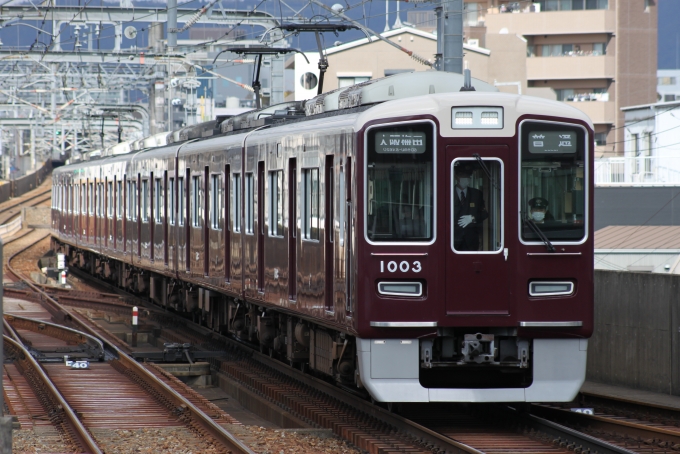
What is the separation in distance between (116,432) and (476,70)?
37.3 m

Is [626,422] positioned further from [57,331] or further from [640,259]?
[640,259]

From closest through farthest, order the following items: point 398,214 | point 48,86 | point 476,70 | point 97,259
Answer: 1. point 398,214
2. point 97,259
3. point 476,70
4. point 48,86

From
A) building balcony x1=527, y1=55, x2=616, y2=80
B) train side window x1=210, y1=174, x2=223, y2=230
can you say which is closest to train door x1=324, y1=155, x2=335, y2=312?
train side window x1=210, y1=174, x2=223, y2=230

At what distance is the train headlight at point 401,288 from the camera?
29.5 ft

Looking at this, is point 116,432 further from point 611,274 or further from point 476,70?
point 476,70

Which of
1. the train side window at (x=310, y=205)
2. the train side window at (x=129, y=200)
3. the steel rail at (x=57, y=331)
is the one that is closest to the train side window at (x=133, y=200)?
the train side window at (x=129, y=200)

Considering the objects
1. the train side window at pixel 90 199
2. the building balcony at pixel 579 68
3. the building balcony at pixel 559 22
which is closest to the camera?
the train side window at pixel 90 199

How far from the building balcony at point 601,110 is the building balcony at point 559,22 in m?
3.52

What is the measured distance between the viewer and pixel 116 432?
32.2 ft

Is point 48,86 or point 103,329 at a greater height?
point 48,86

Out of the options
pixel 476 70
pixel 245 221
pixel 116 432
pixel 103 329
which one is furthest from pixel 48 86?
pixel 116 432

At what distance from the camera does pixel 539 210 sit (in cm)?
912

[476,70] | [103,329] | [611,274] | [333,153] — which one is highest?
[476,70]

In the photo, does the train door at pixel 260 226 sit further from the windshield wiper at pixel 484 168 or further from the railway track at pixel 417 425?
the windshield wiper at pixel 484 168
